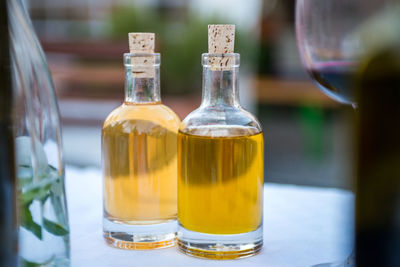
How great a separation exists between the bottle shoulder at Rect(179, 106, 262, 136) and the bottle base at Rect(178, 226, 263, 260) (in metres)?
0.10

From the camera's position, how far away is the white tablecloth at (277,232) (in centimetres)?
53

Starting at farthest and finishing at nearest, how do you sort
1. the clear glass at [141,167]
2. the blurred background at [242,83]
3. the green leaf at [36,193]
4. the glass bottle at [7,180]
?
the blurred background at [242,83] < the clear glass at [141,167] < the green leaf at [36,193] < the glass bottle at [7,180]

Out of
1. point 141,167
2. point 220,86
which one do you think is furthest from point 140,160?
point 220,86

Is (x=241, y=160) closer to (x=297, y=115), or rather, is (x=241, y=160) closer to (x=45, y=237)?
(x=45, y=237)

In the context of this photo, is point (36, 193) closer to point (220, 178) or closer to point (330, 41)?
point (220, 178)

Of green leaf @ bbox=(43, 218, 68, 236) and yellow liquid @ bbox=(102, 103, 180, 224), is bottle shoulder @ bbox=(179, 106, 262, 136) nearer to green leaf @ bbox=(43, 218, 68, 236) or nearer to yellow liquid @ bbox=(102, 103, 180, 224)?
yellow liquid @ bbox=(102, 103, 180, 224)

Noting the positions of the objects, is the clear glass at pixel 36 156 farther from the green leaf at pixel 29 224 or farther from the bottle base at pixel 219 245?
the bottle base at pixel 219 245

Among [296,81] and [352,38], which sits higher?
[352,38]

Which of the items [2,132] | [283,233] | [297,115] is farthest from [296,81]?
[2,132]

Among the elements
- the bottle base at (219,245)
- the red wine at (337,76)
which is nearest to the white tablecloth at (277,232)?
the bottle base at (219,245)

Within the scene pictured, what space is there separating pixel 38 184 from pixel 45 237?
0.05m

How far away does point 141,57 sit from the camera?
22.4 inches

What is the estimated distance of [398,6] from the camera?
1.47 ft

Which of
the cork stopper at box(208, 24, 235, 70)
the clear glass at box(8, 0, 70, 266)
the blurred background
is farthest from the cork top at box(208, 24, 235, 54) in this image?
the blurred background
